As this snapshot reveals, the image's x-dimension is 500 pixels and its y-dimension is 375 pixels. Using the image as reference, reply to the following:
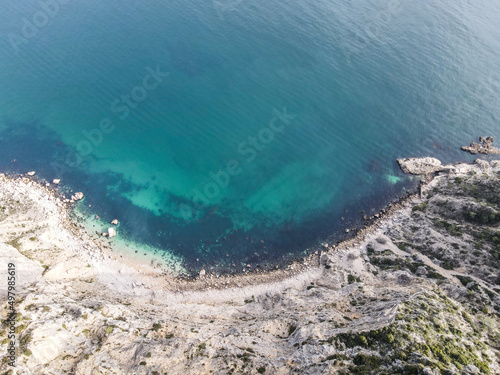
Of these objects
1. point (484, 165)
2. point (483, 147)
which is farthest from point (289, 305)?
point (483, 147)

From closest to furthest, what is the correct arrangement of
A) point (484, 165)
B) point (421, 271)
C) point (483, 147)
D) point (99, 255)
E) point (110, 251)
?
1. point (421, 271)
2. point (99, 255)
3. point (110, 251)
4. point (484, 165)
5. point (483, 147)

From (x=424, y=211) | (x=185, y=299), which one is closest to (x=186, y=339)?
(x=185, y=299)

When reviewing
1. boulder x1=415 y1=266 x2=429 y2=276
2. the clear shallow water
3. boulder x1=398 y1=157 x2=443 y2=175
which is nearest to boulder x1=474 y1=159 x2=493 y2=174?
the clear shallow water

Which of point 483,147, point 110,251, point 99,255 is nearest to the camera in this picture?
point 99,255

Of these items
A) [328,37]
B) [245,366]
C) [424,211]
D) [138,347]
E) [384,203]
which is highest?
[328,37]

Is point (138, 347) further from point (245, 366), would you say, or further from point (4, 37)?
point (4, 37)

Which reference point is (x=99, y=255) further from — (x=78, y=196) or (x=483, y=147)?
(x=483, y=147)

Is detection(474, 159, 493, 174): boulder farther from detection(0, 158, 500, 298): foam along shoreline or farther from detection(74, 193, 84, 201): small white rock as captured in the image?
detection(74, 193, 84, 201): small white rock
